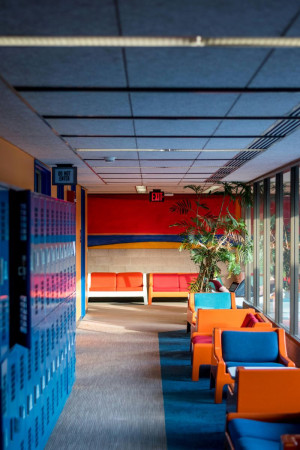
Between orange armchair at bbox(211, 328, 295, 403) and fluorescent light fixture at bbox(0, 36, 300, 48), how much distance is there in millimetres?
4263

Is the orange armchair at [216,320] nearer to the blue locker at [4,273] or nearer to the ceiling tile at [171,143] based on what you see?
the ceiling tile at [171,143]

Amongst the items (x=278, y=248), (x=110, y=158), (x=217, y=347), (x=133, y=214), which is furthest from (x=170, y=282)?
Result: (x=217, y=347)

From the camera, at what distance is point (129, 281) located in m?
14.6

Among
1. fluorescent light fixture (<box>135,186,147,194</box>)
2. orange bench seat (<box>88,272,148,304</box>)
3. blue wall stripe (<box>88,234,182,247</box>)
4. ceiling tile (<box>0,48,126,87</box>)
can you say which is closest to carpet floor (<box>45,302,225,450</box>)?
ceiling tile (<box>0,48,126,87</box>)

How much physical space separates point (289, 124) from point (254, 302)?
21.3ft

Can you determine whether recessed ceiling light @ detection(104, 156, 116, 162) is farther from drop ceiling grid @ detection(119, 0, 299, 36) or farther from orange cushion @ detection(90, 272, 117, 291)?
orange cushion @ detection(90, 272, 117, 291)

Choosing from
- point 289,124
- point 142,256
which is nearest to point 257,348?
point 289,124

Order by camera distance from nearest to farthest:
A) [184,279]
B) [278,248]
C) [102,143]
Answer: [102,143] < [278,248] < [184,279]

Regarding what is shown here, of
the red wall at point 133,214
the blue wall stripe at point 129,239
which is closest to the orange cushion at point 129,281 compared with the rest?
the blue wall stripe at point 129,239

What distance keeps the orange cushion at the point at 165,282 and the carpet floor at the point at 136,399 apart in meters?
4.06

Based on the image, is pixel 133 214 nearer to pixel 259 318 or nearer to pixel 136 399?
pixel 259 318

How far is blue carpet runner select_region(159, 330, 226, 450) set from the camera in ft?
16.1

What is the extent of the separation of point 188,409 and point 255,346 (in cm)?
118

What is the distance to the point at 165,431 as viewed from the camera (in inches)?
202
